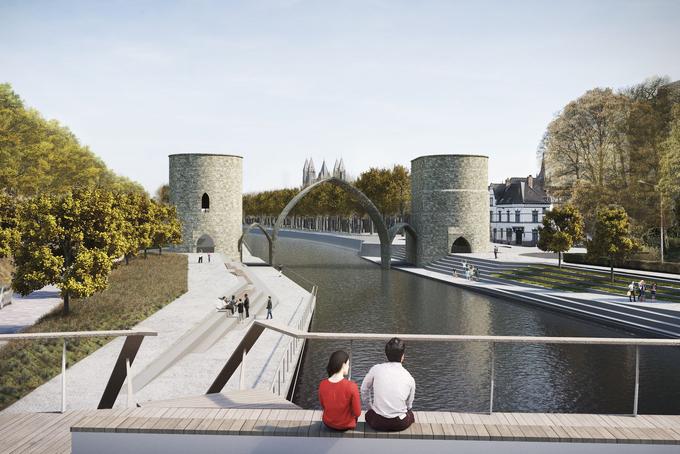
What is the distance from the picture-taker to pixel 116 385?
24.6ft

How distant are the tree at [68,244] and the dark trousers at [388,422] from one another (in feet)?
65.2

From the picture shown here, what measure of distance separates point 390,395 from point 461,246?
52.6 m

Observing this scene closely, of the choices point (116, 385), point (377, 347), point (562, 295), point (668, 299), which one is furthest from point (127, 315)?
point (668, 299)

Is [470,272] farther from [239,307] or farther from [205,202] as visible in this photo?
[205,202]

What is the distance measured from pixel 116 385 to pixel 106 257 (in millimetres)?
17108

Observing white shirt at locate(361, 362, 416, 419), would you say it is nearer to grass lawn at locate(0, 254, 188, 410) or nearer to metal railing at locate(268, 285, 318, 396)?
grass lawn at locate(0, 254, 188, 410)

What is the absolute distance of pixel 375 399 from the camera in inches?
219

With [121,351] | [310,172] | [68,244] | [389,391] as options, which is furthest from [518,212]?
[310,172]

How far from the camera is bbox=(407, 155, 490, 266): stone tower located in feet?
181

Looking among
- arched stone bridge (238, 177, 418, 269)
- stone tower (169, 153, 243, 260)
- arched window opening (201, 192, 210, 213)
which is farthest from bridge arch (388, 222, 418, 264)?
arched window opening (201, 192, 210, 213)

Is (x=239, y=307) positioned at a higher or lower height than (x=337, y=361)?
lower

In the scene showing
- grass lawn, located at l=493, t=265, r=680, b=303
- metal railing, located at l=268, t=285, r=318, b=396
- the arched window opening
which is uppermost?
the arched window opening

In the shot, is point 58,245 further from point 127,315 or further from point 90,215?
point 127,315

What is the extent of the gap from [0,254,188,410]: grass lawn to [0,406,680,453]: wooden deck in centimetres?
714
